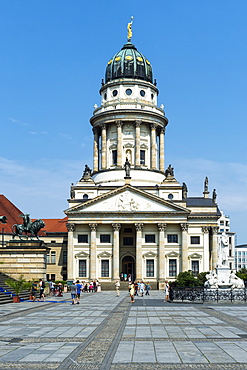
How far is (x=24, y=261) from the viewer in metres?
47.6

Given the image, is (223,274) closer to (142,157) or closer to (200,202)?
(200,202)

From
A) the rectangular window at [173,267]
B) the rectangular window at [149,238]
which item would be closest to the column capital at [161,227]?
the rectangular window at [149,238]

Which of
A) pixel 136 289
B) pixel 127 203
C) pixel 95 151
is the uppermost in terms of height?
pixel 95 151

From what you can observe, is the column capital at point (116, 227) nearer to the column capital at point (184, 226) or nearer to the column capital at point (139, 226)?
the column capital at point (139, 226)

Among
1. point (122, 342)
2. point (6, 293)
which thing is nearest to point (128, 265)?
point (6, 293)

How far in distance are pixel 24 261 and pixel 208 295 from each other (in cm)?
1824

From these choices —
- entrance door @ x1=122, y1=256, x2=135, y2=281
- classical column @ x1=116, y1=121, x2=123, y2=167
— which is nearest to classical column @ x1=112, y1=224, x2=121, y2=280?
entrance door @ x1=122, y1=256, x2=135, y2=281

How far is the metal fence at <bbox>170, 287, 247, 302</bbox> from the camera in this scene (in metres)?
38.3

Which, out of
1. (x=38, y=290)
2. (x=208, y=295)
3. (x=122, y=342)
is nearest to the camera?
(x=122, y=342)

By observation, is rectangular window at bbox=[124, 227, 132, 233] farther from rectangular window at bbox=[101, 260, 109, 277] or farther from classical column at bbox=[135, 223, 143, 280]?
rectangular window at bbox=[101, 260, 109, 277]

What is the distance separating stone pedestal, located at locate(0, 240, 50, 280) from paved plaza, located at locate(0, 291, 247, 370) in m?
19.9

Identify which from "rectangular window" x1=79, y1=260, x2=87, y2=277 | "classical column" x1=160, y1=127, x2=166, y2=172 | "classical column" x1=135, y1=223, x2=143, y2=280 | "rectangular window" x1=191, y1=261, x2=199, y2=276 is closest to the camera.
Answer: "classical column" x1=135, y1=223, x2=143, y2=280

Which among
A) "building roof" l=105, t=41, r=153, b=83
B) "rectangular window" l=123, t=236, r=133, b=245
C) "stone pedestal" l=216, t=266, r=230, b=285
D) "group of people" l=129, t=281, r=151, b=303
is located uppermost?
"building roof" l=105, t=41, r=153, b=83

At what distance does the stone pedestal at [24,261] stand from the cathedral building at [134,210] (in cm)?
3377
